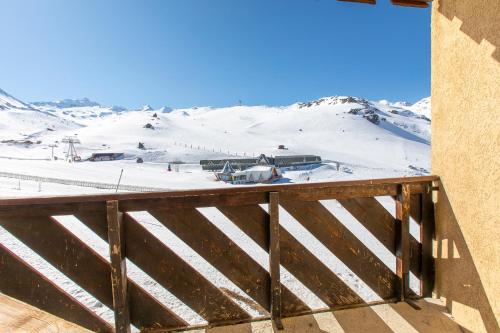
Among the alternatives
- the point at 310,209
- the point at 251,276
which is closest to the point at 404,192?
the point at 310,209

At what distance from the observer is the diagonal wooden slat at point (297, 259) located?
245cm

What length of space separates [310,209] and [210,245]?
980 mm

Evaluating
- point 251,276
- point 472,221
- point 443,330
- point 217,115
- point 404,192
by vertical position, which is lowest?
point 443,330

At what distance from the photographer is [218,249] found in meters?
2.42

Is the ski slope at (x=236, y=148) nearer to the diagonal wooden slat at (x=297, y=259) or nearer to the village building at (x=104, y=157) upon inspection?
the village building at (x=104, y=157)

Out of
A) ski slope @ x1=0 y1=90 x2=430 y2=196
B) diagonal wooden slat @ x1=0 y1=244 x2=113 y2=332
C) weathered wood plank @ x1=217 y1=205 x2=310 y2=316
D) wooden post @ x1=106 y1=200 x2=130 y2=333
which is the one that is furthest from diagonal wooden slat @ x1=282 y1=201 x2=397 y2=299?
ski slope @ x1=0 y1=90 x2=430 y2=196

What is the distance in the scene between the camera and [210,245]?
2.40 m

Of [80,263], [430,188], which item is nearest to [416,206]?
[430,188]

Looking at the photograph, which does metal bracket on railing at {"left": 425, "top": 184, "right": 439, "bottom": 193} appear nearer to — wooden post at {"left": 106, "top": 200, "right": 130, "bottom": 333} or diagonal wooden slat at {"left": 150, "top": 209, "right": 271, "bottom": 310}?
diagonal wooden slat at {"left": 150, "top": 209, "right": 271, "bottom": 310}

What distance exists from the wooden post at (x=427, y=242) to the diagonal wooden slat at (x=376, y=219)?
99 mm

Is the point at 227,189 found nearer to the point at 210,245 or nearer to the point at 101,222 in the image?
the point at 210,245

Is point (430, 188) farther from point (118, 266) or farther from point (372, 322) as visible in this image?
point (118, 266)

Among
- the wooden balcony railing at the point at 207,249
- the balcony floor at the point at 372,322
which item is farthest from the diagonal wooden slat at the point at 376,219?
the balcony floor at the point at 372,322

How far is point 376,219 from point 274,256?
1.12 m
